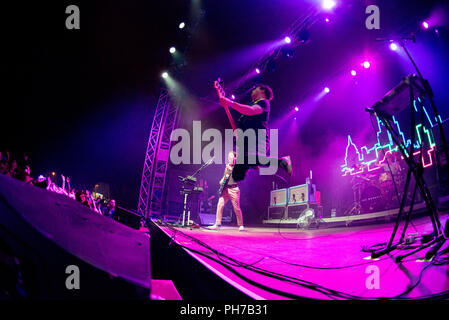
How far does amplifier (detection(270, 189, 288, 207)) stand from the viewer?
29.2 feet

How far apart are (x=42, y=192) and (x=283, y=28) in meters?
9.38

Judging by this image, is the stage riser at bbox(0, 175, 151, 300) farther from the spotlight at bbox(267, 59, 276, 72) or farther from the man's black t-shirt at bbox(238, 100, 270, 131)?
the spotlight at bbox(267, 59, 276, 72)

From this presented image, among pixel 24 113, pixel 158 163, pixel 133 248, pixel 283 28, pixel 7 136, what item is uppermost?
pixel 283 28

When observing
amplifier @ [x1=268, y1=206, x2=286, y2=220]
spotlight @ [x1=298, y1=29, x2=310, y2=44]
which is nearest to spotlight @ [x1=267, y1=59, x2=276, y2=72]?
spotlight @ [x1=298, y1=29, x2=310, y2=44]

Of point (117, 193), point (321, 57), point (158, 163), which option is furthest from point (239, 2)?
point (117, 193)

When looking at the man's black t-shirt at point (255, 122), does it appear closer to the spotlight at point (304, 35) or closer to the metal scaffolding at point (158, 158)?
the spotlight at point (304, 35)

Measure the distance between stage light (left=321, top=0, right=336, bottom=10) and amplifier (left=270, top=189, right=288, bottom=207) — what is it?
6513mm

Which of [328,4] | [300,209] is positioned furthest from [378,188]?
[328,4]

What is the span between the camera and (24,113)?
8.42 meters

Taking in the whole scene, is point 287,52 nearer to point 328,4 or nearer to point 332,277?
point 328,4

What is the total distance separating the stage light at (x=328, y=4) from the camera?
6.70 meters

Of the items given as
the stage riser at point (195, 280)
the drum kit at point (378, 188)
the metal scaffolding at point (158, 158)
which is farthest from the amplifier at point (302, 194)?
the stage riser at point (195, 280)

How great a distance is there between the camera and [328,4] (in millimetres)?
6777
